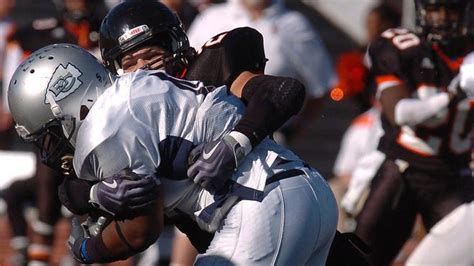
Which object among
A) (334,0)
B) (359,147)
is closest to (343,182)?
(359,147)

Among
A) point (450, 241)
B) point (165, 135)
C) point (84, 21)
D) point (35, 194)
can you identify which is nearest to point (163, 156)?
point (165, 135)

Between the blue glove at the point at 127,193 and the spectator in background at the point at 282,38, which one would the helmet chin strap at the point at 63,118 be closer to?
the blue glove at the point at 127,193

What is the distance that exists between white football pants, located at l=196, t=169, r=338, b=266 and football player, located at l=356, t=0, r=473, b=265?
223cm

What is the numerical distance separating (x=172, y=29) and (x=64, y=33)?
3.42 metres

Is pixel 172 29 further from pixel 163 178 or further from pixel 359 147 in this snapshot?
pixel 359 147

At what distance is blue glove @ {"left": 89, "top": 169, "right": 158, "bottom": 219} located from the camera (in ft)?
12.2

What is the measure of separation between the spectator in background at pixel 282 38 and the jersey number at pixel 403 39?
1.27m

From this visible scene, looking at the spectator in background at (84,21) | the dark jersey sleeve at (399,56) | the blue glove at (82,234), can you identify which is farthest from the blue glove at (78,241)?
the spectator in background at (84,21)

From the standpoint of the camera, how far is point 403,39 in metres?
6.29

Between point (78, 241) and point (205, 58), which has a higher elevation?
point (205, 58)

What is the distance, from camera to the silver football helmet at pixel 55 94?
3865 mm

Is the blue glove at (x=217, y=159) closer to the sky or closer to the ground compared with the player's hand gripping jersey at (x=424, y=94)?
closer to the sky

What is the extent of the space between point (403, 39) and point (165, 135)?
107 inches

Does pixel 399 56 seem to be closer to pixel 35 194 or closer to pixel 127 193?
pixel 35 194
